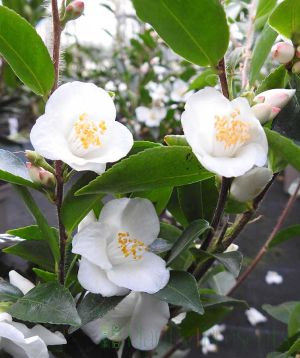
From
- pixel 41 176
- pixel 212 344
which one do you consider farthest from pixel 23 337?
pixel 212 344

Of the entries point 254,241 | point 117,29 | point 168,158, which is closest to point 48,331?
point 168,158

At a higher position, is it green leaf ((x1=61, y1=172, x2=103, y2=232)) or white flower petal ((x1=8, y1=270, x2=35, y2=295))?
green leaf ((x1=61, y1=172, x2=103, y2=232))

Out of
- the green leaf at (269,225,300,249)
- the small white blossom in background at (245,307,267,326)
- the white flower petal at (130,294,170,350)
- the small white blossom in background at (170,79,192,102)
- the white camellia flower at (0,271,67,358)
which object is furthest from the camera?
the small white blossom in background at (170,79,192,102)

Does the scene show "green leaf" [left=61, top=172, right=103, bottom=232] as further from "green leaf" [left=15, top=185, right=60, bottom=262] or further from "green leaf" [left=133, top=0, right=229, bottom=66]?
"green leaf" [left=133, top=0, right=229, bottom=66]

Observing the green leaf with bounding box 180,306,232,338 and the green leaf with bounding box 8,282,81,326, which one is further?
the green leaf with bounding box 180,306,232,338

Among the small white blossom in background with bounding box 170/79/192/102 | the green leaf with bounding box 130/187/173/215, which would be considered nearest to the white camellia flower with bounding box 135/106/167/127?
the small white blossom in background with bounding box 170/79/192/102

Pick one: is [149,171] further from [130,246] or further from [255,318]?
[255,318]
